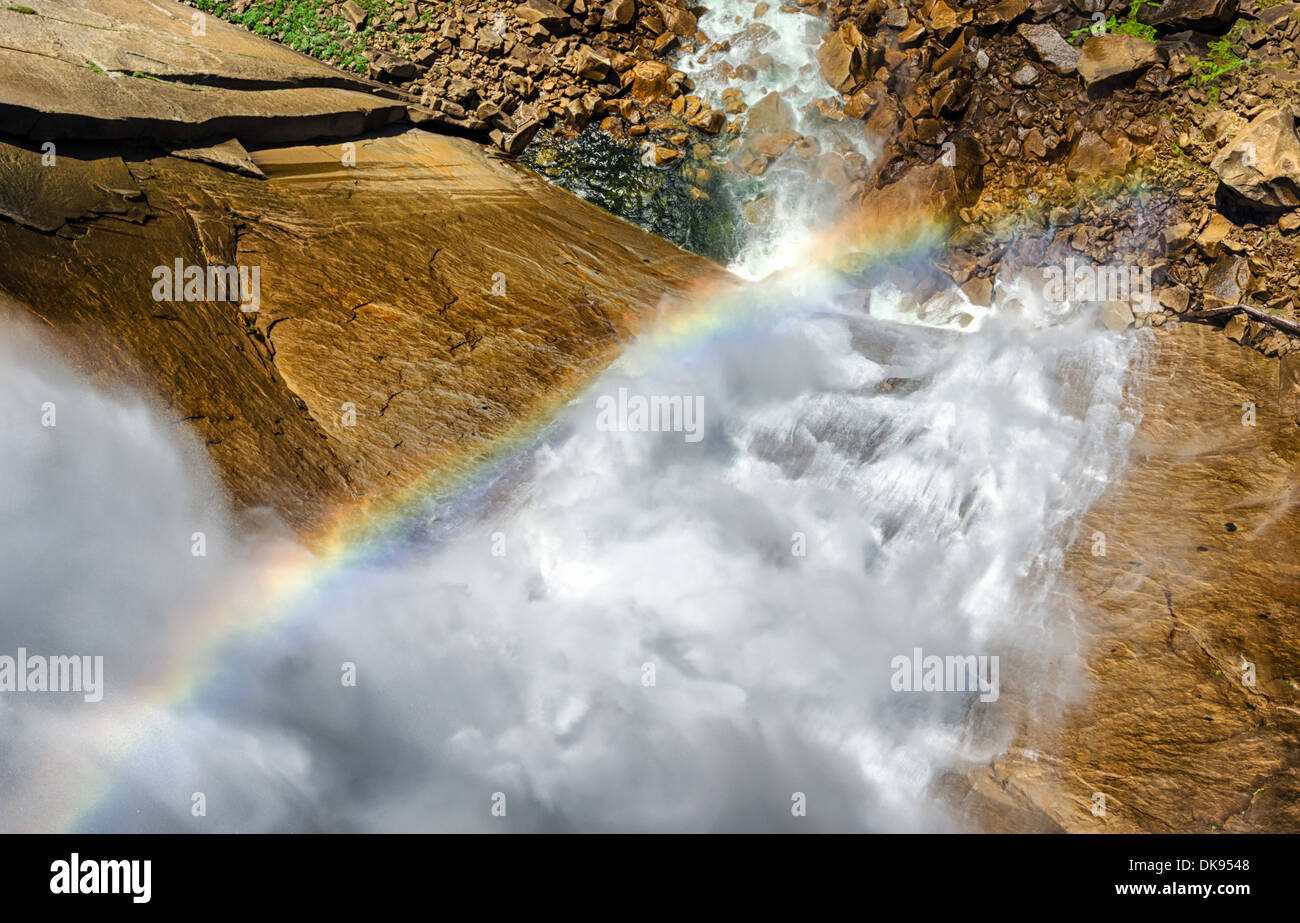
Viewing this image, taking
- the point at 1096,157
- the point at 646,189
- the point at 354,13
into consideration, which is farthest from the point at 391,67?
the point at 1096,157

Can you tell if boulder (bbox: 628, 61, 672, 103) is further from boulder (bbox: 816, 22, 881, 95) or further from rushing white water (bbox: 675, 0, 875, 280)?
boulder (bbox: 816, 22, 881, 95)

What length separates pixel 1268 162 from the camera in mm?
10320

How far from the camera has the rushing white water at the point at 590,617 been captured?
24.9 feet

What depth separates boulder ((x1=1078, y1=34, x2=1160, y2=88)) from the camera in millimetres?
11742

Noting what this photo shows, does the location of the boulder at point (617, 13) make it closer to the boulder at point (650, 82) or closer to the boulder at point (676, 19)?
the boulder at point (676, 19)

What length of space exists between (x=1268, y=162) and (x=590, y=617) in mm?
9646

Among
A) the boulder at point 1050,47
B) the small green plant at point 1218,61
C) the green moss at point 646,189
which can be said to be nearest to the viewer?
the small green plant at point 1218,61

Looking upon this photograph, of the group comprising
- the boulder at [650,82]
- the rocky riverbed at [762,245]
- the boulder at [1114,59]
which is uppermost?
the boulder at [650,82]

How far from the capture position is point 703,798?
8125 mm

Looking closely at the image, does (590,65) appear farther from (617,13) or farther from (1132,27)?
(1132,27)

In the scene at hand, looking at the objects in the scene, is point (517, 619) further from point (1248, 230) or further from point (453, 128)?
point (1248, 230)

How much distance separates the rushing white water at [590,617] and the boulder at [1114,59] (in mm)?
4474

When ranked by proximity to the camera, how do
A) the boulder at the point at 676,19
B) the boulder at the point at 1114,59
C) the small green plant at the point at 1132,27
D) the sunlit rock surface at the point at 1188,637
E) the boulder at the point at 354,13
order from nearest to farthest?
the sunlit rock surface at the point at 1188,637 → the boulder at the point at 1114,59 → the small green plant at the point at 1132,27 → the boulder at the point at 354,13 → the boulder at the point at 676,19

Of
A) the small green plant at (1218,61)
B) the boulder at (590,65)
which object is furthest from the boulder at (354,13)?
the small green plant at (1218,61)
